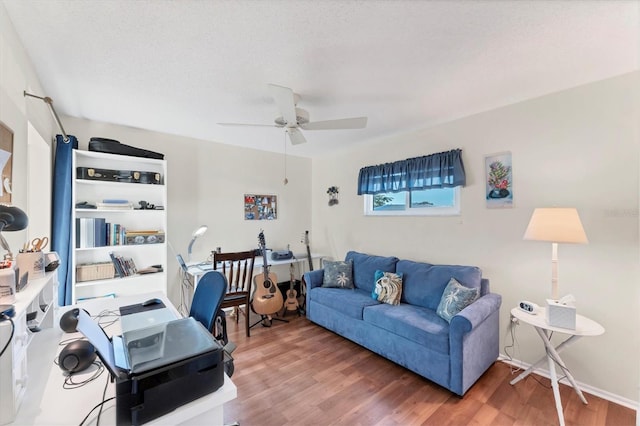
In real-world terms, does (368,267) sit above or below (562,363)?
above

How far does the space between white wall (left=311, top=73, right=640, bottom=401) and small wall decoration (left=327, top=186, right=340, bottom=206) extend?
1500 mm

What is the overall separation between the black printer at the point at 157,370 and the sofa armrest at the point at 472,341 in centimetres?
173

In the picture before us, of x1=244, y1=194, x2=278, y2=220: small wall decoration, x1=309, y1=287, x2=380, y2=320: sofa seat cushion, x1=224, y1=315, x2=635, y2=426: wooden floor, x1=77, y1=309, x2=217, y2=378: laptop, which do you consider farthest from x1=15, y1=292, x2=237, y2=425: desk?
x1=244, y1=194, x2=278, y2=220: small wall decoration

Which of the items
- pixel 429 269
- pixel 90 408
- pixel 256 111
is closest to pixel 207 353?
pixel 90 408

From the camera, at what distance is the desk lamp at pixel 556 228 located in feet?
5.98

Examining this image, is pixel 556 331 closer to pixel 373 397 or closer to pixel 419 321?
pixel 419 321

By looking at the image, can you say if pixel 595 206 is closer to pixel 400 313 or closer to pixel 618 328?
pixel 618 328

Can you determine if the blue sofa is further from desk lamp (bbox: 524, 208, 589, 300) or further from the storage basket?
the storage basket

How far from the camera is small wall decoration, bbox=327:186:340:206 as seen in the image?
4.30m

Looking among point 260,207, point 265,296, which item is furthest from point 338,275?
point 260,207

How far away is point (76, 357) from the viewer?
1109mm

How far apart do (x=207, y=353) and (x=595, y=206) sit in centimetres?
A: 279

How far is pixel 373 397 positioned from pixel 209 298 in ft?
4.69

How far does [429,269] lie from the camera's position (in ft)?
9.20
